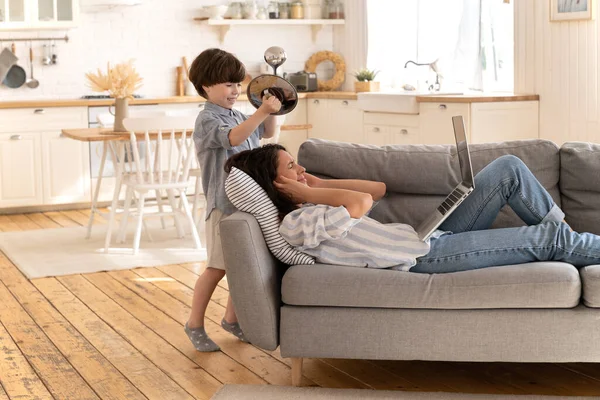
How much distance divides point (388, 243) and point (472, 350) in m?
0.44

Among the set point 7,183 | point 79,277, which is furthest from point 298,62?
point 79,277

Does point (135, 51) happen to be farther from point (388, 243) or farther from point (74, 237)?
point (388, 243)

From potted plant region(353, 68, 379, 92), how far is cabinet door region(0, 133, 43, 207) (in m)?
2.54

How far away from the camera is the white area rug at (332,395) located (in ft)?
9.55

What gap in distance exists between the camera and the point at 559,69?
5758mm

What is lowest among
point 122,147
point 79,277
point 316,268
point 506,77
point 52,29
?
point 79,277

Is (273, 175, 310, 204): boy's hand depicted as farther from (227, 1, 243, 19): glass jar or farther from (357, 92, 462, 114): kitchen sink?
(227, 1, 243, 19): glass jar

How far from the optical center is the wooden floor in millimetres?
3068

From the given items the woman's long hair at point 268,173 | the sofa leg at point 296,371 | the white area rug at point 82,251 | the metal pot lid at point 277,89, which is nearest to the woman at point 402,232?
the woman's long hair at point 268,173

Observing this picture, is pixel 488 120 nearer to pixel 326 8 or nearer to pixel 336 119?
pixel 336 119

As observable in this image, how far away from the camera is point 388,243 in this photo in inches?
119

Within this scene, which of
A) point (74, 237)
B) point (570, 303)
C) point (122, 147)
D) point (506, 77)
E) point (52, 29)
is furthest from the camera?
point (52, 29)

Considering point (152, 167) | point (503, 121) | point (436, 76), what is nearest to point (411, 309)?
point (152, 167)

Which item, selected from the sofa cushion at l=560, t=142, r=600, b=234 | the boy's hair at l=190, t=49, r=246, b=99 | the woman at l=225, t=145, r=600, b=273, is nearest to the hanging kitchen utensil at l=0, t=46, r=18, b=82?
the boy's hair at l=190, t=49, r=246, b=99
